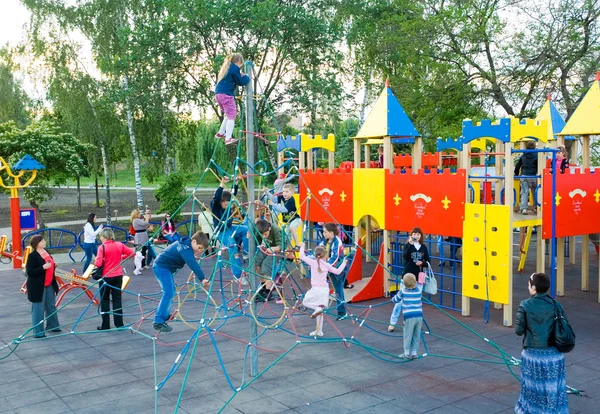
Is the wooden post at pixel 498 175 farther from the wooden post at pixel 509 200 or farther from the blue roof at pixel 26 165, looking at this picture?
the blue roof at pixel 26 165

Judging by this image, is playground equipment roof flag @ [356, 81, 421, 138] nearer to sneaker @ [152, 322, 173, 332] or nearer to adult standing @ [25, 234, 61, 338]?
sneaker @ [152, 322, 173, 332]

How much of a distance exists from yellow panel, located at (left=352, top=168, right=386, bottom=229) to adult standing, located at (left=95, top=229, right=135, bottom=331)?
482 cm

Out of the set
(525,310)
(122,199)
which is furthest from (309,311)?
(122,199)

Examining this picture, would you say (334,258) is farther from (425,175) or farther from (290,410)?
(290,410)

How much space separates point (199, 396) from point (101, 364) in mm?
1862

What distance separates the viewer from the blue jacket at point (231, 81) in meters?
6.70

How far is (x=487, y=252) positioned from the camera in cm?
955

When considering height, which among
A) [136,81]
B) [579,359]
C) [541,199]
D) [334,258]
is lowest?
[579,359]

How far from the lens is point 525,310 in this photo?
5.20 metres

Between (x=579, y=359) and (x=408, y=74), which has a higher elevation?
(x=408, y=74)

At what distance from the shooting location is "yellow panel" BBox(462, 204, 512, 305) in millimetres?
9328

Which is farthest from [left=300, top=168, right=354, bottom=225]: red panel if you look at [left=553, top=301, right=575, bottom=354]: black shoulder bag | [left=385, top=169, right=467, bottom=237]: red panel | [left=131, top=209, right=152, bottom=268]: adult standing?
[left=553, top=301, right=575, bottom=354]: black shoulder bag

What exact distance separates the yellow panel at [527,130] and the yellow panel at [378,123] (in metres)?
2.65

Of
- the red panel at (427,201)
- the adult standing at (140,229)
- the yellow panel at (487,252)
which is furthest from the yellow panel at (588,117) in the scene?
the adult standing at (140,229)
